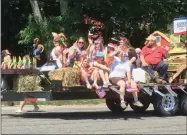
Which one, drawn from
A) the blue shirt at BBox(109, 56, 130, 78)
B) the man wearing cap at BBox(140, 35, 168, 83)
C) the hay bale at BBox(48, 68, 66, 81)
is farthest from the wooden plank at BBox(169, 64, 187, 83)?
the hay bale at BBox(48, 68, 66, 81)

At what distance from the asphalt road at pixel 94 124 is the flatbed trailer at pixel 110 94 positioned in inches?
13.4

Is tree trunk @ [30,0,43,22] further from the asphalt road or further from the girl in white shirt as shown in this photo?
the girl in white shirt

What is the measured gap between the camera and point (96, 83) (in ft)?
37.6

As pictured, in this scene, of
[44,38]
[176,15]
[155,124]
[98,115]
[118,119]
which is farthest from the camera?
[176,15]

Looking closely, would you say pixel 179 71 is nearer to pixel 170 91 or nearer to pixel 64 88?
pixel 170 91

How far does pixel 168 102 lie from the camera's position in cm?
1266

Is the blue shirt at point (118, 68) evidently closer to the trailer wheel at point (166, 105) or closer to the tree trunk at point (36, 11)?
the trailer wheel at point (166, 105)

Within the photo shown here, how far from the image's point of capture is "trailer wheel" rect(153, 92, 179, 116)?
41.0 feet

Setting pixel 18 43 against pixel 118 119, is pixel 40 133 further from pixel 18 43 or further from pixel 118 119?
pixel 18 43

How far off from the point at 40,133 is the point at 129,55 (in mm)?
3677

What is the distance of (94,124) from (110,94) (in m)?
1.11

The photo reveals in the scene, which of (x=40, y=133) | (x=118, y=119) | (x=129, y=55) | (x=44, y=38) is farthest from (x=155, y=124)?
(x=44, y=38)

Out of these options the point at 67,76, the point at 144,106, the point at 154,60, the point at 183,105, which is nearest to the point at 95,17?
the point at 144,106

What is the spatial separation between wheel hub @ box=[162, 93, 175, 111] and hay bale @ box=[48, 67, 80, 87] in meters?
2.46
